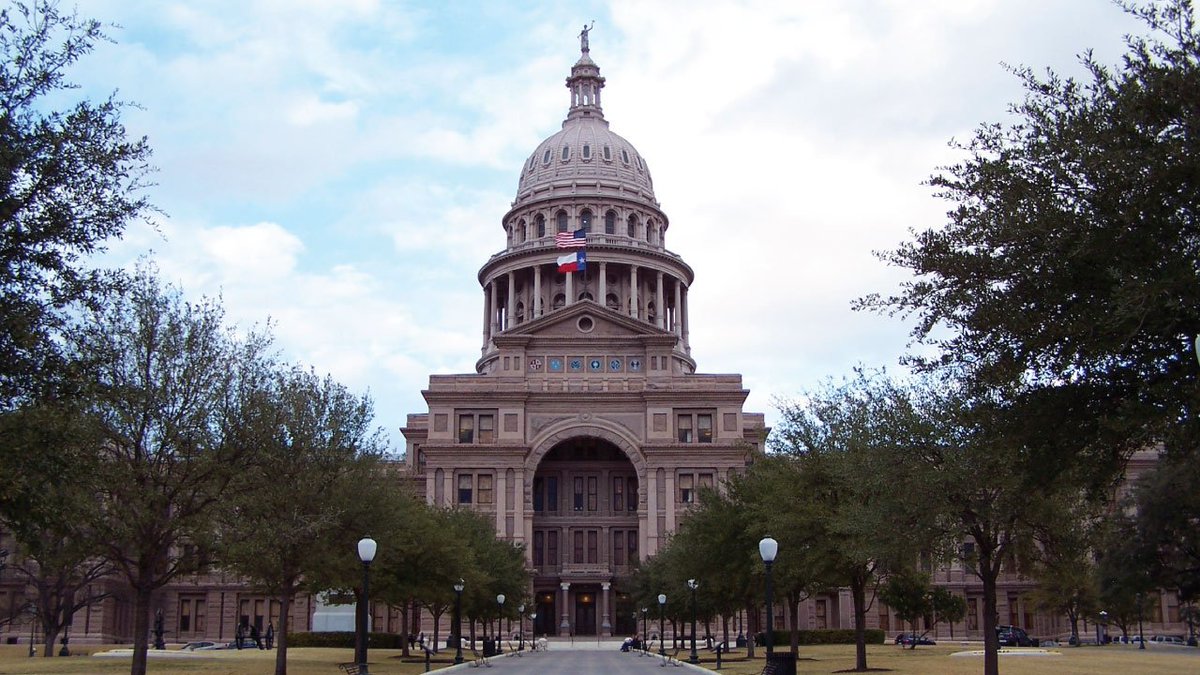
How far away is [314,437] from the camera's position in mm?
39938

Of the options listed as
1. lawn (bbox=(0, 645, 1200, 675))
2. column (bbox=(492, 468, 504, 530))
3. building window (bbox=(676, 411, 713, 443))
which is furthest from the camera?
building window (bbox=(676, 411, 713, 443))

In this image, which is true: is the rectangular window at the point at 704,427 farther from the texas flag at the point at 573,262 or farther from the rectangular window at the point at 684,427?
the texas flag at the point at 573,262

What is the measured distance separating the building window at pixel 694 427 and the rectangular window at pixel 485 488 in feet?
54.8

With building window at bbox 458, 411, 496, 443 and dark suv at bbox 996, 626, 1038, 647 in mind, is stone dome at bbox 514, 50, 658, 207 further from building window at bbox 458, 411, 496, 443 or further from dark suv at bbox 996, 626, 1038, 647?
dark suv at bbox 996, 626, 1038, 647

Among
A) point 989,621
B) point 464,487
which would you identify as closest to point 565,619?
point 464,487

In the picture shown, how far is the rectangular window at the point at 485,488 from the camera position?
100312mm

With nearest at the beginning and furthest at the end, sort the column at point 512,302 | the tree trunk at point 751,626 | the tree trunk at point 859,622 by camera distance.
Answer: the tree trunk at point 859,622, the tree trunk at point 751,626, the column at point 512,302

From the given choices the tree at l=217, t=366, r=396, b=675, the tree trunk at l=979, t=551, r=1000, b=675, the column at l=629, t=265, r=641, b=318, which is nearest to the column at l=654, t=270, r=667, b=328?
the column at l=629, t=265, r=641, b=318

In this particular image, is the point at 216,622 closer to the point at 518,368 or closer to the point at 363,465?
the point at 518,368

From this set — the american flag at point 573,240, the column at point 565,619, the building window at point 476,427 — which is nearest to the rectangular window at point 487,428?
the building window at point 476,427

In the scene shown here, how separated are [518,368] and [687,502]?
18728 mm

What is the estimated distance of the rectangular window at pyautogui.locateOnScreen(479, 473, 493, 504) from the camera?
100m

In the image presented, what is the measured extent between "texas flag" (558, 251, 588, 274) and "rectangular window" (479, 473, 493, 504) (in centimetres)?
2793

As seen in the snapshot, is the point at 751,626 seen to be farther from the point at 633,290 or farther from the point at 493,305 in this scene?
the point at 493,305
